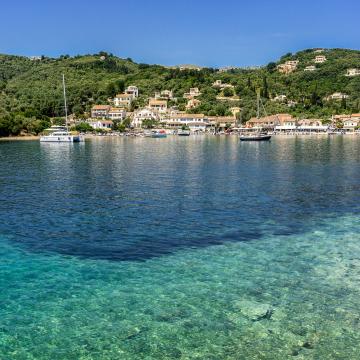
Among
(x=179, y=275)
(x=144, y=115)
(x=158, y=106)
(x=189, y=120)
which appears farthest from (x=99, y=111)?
(x=179, y=275)

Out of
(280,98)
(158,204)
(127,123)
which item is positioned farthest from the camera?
(280,98)

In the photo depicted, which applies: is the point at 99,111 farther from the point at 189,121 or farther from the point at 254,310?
the point at 254,310

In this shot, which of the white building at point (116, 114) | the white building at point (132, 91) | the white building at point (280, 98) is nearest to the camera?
the white building at point (116, 114)

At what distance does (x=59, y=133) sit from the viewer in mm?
97812

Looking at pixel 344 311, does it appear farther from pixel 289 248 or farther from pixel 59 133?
pixel 59 133

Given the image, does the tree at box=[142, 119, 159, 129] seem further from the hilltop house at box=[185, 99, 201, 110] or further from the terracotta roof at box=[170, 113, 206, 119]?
the hilltop house at box=[185, 99, 201, 110]

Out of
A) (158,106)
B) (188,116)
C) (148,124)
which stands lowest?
(148,124)

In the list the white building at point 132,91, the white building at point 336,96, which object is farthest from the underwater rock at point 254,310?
the white building at point 132,91

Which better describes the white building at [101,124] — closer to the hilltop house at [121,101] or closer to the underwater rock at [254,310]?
the hilltop house at [121,101]

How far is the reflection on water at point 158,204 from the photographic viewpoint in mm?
18609

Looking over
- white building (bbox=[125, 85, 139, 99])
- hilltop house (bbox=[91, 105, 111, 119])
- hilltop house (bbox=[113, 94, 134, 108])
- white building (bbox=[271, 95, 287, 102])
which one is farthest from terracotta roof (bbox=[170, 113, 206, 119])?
white building (bbox=[271, 95, 287, 102])

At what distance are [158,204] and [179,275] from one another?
39.8 feet

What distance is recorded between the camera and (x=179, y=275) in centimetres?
1427

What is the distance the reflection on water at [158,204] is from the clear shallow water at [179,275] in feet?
0.42
